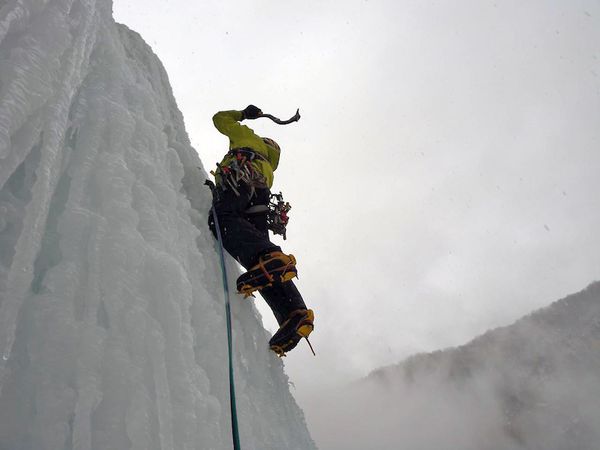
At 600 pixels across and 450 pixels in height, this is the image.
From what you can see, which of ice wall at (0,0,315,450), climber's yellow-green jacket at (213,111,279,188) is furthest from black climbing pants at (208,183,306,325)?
ice wall at (0,0,315,450)

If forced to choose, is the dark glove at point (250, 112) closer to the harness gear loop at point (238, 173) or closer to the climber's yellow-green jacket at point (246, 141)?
the climber's yellow-green jacket at point (246, 141)

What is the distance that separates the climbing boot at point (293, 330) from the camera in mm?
3156

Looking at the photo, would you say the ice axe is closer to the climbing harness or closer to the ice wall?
the climbing harness

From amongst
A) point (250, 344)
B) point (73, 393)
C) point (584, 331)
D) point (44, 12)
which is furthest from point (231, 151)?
point (584, 331)

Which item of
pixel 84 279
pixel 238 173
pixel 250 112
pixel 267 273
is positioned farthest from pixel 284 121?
pixel 84 279

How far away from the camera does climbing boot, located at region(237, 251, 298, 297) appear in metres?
3.05

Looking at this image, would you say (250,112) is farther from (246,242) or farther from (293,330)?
(293,330)

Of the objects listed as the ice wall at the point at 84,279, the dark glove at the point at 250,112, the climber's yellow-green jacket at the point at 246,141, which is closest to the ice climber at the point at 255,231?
the climber's yellow-green jacket at the point at 246,141

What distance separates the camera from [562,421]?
97.8ft

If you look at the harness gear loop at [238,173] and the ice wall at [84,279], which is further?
the harness gear loop at [238,173]

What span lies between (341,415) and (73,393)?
5493cm

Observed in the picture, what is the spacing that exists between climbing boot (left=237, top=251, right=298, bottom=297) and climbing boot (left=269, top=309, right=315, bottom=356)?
0.30m

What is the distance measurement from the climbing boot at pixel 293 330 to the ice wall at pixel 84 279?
0.97 m

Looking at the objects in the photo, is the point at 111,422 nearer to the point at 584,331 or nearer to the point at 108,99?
the point at 108,99
